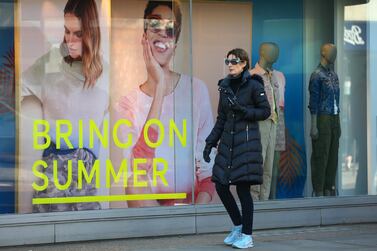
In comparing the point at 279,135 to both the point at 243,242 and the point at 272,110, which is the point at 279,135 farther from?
the point at 243,242

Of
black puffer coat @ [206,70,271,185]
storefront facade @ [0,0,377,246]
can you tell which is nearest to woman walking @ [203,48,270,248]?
black puffer coat @ [206,70,271,185]

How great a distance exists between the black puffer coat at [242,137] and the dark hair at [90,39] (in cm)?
205

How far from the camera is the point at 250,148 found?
6.70 metres

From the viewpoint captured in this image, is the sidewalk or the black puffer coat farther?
the sidewalk

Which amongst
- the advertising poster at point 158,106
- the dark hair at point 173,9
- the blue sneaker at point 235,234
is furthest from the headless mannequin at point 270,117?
the blue sneaker at point 235,234

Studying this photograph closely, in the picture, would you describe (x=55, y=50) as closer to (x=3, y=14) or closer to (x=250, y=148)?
(x=3, y=14)

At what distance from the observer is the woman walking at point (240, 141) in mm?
6660

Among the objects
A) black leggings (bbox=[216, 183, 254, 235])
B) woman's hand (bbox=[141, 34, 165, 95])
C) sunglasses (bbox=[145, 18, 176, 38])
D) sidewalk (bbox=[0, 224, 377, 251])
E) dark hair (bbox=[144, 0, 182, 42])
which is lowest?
sidewalk (bbox=[0, 224, 377, 251])

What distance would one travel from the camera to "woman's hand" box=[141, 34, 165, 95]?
857 cm

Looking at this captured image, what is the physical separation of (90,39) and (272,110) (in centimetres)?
259

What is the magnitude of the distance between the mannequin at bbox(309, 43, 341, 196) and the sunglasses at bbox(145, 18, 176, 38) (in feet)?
7.00

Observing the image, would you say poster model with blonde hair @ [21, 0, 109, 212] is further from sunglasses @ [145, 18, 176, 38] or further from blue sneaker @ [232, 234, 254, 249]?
blue sneaker @ [232, 234, 254, 249]

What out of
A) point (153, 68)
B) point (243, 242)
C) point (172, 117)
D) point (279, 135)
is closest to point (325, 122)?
point (279, 135)

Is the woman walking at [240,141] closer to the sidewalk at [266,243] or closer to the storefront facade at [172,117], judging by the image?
the sidewalk at [266,243]
